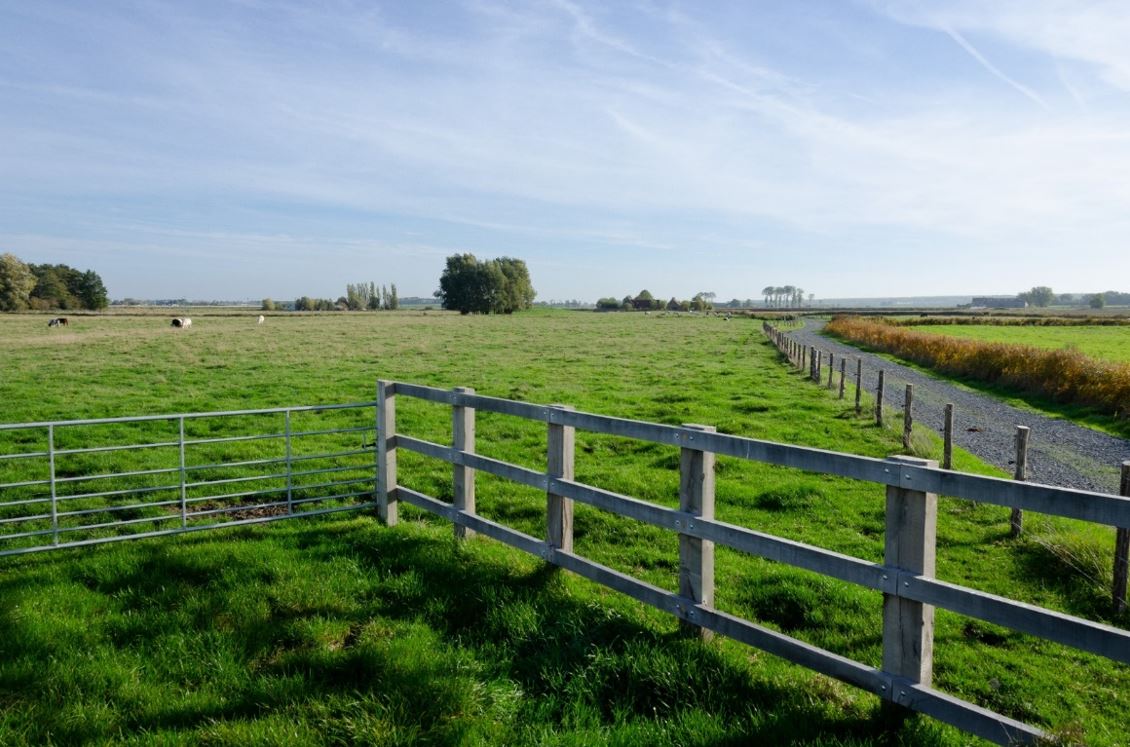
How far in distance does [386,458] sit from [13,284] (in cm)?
11821

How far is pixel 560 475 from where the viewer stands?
6340 millimetres

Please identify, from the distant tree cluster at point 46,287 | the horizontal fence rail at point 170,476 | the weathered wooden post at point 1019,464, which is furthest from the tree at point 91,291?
the weathered wooden post at point 1019,464

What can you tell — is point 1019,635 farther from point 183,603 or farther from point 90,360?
point 90,360

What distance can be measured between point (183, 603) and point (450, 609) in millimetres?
2153

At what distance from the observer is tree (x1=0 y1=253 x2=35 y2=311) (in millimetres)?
99938

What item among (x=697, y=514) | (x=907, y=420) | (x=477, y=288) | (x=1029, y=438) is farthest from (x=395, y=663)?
(x=477, y=288)

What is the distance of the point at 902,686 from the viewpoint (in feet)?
13.5

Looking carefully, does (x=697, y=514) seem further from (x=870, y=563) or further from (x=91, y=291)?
(x=91, y=291)

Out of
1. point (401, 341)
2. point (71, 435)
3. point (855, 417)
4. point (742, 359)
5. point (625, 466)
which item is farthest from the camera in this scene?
point (401, 341)

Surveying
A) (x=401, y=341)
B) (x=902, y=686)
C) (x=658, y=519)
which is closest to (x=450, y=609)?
(x=658, y=519)

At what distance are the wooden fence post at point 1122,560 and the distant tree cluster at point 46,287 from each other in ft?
405

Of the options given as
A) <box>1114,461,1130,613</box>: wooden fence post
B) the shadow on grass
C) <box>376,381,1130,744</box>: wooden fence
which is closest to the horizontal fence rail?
the shadow on grass

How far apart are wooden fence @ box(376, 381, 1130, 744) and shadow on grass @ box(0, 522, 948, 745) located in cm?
24

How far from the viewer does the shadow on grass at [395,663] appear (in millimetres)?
4203
